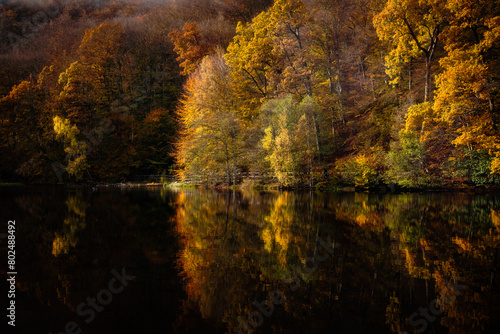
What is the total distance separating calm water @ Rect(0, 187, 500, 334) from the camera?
11.6 ft

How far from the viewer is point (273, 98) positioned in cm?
2983

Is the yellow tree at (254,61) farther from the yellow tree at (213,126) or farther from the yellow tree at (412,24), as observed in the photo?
the yellow tree at (412,24)

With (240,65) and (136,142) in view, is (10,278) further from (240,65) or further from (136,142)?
(136,142)

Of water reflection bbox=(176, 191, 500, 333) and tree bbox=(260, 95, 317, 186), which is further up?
tree bbox=(260, 95, 317, 186)

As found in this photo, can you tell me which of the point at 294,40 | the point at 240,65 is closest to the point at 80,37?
the point at 240,65

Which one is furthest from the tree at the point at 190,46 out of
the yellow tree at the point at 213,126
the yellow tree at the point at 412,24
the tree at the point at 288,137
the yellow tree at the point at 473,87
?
the yellow tree at the point at 473,87

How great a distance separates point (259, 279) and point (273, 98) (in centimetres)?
2646

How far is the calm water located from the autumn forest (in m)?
12.5

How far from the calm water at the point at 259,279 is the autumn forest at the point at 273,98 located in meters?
12.5

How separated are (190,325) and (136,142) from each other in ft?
135

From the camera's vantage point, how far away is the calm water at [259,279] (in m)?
3.54

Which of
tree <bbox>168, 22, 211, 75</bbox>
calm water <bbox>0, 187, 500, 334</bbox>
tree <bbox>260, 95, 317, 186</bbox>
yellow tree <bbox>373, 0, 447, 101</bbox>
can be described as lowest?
calm water <bbox>0, 187, 500, 334</bbox>

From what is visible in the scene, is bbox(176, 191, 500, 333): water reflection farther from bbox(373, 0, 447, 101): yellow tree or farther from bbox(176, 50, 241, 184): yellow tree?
bbox(176, 50, 241, 184): yellow tree

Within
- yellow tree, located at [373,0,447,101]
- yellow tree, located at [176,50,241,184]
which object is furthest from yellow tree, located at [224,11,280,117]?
yellow tree, located at [373,0,447,101]
